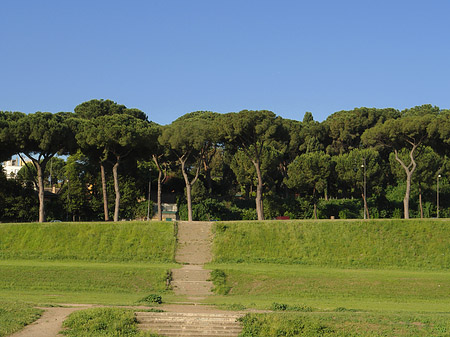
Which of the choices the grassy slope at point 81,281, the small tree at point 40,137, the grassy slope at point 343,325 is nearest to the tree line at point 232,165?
the small tree at point 40,137

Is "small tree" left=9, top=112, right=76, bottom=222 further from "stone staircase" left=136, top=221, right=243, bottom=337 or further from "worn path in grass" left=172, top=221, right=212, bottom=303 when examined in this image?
"stone staircase" left=136, top=221, right=243, bottom=337

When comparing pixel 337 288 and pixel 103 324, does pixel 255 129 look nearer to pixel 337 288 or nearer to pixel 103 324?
pixel 337 288

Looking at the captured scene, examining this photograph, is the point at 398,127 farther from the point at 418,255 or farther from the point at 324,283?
the point at 324,283

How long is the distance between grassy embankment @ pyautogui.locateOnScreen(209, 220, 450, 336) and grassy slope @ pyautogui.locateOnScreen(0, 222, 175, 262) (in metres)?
4.36

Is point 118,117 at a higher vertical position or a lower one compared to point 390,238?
higher

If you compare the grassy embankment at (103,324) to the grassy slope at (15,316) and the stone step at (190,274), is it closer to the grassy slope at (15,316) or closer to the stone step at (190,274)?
the grassy slope at (15,316)

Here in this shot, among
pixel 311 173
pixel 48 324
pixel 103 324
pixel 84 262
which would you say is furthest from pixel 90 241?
pixel 311 173

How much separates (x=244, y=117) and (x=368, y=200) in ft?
76.2

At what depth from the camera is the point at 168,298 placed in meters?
26.6

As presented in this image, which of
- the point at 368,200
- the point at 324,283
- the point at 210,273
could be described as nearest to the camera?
the point at 324,283

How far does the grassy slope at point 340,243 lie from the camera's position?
36.4 metres

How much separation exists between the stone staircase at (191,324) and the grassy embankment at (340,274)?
2.23 feet

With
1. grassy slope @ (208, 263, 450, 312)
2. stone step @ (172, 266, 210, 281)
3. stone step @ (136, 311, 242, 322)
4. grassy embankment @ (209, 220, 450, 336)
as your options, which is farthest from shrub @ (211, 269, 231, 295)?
stone step @ (136, 311, 242, 322)

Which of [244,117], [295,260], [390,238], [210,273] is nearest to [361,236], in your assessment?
[390,238]
